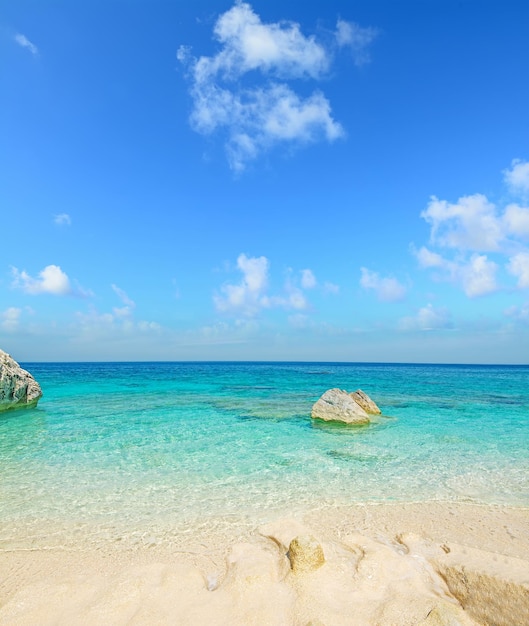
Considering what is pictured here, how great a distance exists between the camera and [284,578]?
5012mm

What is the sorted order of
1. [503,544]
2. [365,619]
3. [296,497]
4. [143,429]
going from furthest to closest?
[143,429] → [296,497] → [503,544] → [365,619]

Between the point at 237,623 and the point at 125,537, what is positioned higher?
the point at 237,623

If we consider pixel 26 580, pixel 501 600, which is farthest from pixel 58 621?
pixel 501 600

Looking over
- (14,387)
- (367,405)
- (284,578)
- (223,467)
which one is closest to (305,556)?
(284,578)

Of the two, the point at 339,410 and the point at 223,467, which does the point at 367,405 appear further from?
the point at 223,467

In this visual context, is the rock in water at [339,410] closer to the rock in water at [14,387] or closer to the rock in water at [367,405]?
the rock in water at [367,405]

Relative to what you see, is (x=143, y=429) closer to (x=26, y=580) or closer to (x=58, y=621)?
(x=26, y=580)

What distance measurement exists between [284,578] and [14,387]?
24.6 m

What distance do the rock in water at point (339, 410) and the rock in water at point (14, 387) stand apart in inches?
773

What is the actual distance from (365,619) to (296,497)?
465 centimetres

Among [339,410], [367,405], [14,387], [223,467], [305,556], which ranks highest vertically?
[14,387]

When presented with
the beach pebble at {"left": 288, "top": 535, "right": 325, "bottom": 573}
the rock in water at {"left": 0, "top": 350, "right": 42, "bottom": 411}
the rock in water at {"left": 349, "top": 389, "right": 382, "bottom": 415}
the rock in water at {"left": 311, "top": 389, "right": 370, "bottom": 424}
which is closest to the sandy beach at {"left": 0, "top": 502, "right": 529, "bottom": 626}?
the beach pebble at {"left": 288, "top": 535, "right": 325, "bottom": 573}

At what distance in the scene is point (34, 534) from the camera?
22.6 feet

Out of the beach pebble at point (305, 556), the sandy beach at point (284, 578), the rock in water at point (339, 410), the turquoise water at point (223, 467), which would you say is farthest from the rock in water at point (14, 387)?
the beach pebble at point (305, 556)
